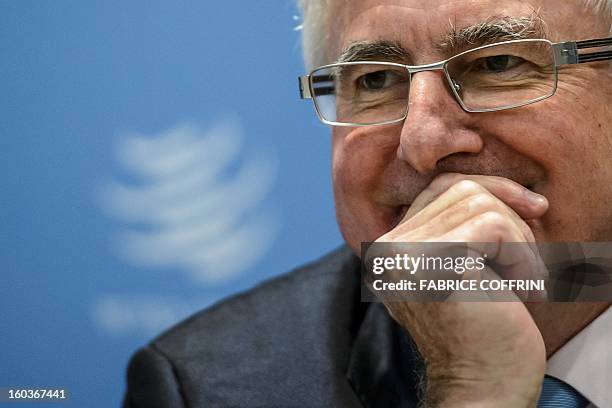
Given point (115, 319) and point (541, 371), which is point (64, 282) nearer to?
point (115, 319)

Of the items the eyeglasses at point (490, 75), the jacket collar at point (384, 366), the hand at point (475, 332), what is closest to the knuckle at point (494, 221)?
the hand at point (475, 332)

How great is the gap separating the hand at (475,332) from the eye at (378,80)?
36 cm

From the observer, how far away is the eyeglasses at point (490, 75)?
1.75m

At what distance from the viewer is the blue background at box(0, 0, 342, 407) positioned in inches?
89.7

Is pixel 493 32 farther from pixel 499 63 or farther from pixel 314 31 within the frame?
pixel 314 31

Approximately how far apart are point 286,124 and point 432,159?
2.53ft

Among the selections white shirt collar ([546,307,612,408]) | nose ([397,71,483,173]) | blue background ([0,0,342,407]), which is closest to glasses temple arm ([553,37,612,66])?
nose ([397,71,483,173])

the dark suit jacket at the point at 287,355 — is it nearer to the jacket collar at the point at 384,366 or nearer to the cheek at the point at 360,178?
the jacket collar at the point at 384,366

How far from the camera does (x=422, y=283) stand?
1691 millimetres

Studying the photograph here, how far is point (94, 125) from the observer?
7.63 ft

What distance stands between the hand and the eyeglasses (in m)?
0.21

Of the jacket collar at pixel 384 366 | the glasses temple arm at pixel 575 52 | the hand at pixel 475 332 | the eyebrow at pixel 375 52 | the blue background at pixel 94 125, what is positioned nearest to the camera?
the hand at pixel 475 332

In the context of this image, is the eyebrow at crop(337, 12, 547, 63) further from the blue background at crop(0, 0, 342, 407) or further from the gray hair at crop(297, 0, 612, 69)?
the blue background at crop(0, 0, 342, 407)

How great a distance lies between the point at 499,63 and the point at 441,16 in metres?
0.16
